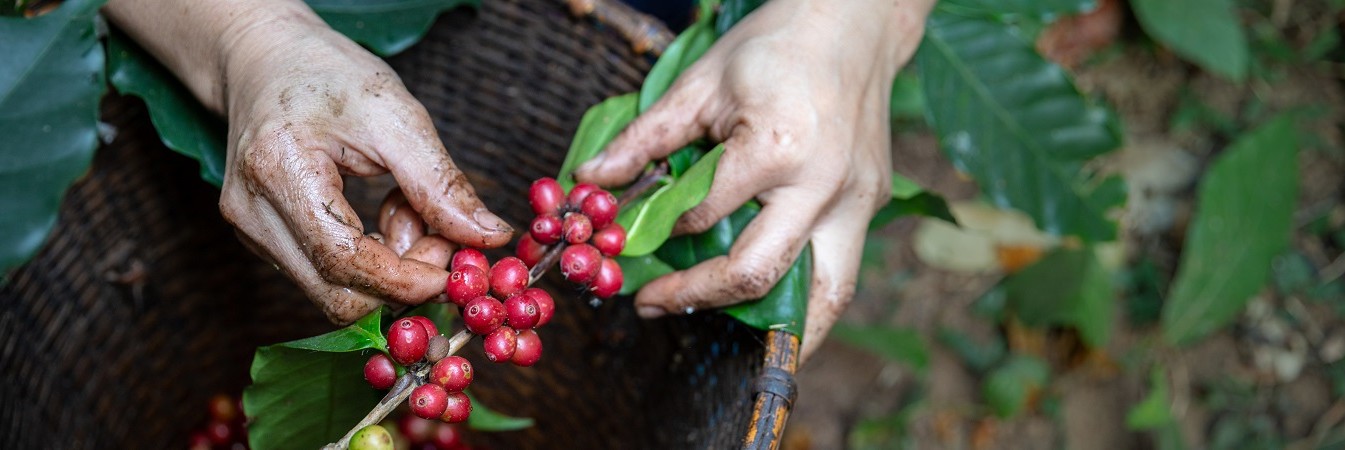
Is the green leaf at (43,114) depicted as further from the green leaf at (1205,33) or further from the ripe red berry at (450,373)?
the green leaf at (1205,33)

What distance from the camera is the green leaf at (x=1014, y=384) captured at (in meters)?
1.53

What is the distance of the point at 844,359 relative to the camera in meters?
1.60

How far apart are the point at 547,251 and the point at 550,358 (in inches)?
17.1

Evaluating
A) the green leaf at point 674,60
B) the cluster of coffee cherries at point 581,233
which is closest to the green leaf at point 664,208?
the cluster of coffee cherries at point 581,233

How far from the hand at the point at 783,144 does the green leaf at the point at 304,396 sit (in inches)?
9.6

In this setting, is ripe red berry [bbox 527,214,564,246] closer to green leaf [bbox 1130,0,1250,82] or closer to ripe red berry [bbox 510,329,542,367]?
ripe red berry [bbox 510,329,542,367]

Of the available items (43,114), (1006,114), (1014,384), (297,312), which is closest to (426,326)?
(43,114)

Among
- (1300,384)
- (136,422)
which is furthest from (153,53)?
(1300,384)

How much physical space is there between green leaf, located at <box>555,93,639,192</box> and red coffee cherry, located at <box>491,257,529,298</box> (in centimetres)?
20

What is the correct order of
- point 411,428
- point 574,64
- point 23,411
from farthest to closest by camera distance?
point 411,428
point 574,64
point 23,411

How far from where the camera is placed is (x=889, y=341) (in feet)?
4.92

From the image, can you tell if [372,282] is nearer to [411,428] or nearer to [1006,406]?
[411,428]

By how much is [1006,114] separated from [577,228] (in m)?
0.59

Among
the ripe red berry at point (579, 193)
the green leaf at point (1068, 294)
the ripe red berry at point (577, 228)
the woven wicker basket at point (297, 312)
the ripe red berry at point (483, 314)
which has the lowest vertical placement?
the green leaf at point (1068, 294)
